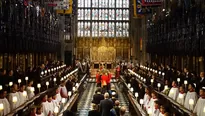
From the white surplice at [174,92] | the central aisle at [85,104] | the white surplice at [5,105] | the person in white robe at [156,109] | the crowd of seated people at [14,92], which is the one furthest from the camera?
the central aisle at [85,104]

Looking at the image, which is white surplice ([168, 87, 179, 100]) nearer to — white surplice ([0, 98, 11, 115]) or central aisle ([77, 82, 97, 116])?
central aisle ([77, 82, 97, 116])

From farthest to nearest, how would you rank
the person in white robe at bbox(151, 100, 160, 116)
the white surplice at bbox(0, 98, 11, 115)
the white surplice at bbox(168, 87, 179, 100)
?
the white surplice at bbox(168, 87, 179, 100) < the white surplice at bbox(0, 98, 11, 115) < the person in white robe at bbox(151, 100, 160, 116)

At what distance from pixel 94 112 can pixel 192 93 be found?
450 cm

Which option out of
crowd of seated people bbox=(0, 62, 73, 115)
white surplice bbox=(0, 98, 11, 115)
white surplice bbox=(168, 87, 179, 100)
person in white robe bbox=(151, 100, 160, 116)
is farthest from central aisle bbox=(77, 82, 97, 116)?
person in white robe bbox=(151, 100, 160, 116)

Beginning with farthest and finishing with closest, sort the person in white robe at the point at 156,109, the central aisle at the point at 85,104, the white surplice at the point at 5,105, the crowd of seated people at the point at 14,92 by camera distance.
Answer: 1. the central aisle at the point at 85,104
2. the crowd of seated people at the point at 14,92
3. the white surplice at the point at 5,105
4. the person in white robe at the point at 156,109

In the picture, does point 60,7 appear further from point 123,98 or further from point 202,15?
point 202,15

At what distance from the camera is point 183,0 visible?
30.4m

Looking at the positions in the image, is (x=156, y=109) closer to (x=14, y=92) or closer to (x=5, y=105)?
(x=5, y=105)

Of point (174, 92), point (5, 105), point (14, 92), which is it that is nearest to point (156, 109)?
point (174, 92)

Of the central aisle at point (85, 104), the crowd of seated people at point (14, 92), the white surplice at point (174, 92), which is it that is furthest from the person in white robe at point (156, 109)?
the central aisle at point (85, 104)

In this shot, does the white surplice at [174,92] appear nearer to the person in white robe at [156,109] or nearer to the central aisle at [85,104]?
the person in white robe at [156,109]

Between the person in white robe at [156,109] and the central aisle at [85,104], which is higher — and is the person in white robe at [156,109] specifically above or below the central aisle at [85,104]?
above

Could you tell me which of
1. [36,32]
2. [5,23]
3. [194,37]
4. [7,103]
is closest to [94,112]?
[7,103]

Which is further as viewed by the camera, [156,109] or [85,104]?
[85,104]
